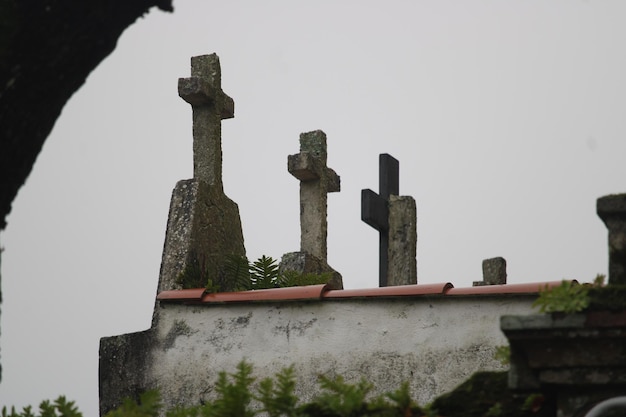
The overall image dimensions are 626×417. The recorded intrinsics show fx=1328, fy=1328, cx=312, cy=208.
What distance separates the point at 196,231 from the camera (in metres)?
10.2

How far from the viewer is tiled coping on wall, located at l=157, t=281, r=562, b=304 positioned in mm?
8586

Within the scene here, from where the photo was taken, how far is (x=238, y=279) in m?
10.1

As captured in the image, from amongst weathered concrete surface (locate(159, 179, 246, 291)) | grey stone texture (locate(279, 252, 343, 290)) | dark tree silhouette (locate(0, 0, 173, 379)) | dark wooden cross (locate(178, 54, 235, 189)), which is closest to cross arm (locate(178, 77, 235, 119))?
dark wooden cross (locate(178, 54, 235, 189))

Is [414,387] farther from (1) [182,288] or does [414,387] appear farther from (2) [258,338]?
(1) [182,288]

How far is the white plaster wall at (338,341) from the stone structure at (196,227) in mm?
195

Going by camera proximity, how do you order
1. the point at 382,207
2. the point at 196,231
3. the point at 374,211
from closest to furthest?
the point at 196,231 → the point at 374,211 → the point at 382,207

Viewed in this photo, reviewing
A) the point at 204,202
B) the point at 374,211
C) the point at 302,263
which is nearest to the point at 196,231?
the point at 204,202

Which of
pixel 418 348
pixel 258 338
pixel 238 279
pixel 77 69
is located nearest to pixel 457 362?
pixel 418 348

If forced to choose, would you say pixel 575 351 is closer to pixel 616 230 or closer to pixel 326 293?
pixel 616 230

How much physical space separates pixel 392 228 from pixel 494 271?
1.65 meters

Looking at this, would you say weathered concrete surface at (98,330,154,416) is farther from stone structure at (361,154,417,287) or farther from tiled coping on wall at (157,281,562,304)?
stone structure at (361,154,417,287)

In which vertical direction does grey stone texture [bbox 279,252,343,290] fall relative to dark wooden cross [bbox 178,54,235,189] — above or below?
below

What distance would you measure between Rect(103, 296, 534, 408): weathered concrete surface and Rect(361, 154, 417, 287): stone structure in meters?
2.45

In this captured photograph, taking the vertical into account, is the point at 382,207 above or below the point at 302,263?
above
